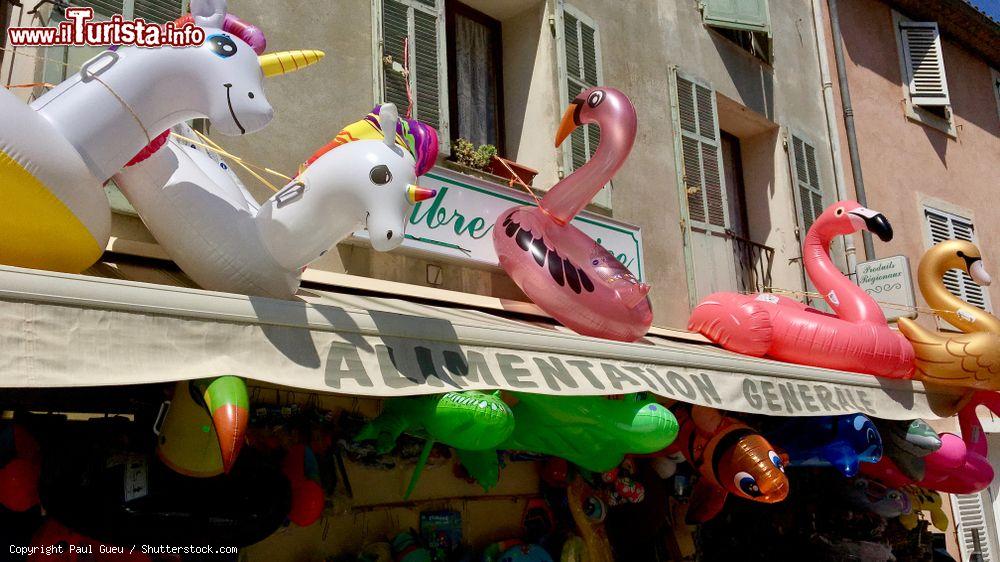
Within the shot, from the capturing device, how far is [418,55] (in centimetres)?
560

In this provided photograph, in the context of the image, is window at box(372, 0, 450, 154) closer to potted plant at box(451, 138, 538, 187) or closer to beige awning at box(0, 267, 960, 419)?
potted plant at box(451, 138, 538, 187)

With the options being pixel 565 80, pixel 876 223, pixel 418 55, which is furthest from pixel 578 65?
pixel 876 223

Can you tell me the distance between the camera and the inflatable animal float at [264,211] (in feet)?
10.5

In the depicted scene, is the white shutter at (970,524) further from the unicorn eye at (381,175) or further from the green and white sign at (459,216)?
the unicorn eye at (381,175)

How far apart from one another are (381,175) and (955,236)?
10185 millimetres

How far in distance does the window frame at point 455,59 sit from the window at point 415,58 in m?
0.44

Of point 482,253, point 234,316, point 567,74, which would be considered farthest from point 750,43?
point 234,316

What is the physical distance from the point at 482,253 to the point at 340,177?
235 cm

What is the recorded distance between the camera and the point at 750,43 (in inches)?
351

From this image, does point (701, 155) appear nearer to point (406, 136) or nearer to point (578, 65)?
point (578, 65)

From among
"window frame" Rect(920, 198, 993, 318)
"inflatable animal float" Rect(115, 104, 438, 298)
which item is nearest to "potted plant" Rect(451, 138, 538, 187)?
"inflatable animal float" Rect(115, 104, 438, 298)

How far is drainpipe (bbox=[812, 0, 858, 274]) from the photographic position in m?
9.30

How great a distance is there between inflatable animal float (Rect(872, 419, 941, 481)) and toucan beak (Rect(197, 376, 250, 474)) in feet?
16.0

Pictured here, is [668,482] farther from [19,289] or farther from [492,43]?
[19,289]
